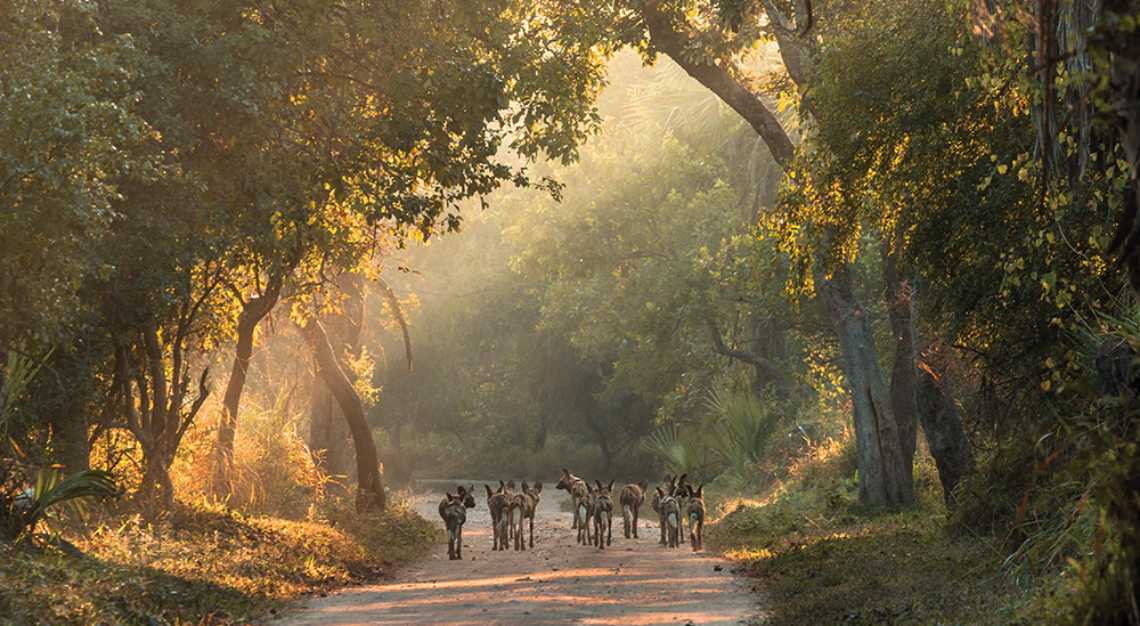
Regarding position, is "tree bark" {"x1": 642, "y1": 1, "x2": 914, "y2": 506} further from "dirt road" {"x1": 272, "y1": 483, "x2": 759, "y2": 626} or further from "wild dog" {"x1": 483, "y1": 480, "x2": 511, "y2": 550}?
"wild dog" {"x1": 483, "y1": 480, "x2": 511, "y2": 550}

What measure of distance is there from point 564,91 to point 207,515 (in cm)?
791

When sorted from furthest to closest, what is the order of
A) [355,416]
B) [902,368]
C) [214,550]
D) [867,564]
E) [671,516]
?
1. [355,416]
2. [902,368]
3. [671,516]
4. [214,550]
5. [867,564]

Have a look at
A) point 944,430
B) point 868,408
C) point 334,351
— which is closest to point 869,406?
point 868,408

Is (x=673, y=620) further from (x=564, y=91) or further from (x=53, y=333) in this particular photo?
(x=564, y=91)

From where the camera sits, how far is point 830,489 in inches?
1130

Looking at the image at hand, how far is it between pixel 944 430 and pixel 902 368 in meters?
5.28

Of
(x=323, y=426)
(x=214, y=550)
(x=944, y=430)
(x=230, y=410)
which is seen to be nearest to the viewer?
(x=214, y=550)

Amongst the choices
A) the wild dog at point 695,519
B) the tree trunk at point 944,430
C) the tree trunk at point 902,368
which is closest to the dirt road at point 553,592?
the wild dog at point 695,519

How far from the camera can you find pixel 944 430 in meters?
21.7

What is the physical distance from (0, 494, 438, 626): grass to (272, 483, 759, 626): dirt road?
61 cm

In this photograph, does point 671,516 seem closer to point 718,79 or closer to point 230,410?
point 718,79

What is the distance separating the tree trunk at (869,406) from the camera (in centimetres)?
2503

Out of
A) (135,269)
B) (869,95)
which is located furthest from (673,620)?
(135,269)

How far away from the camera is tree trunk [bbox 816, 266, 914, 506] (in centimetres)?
2503
